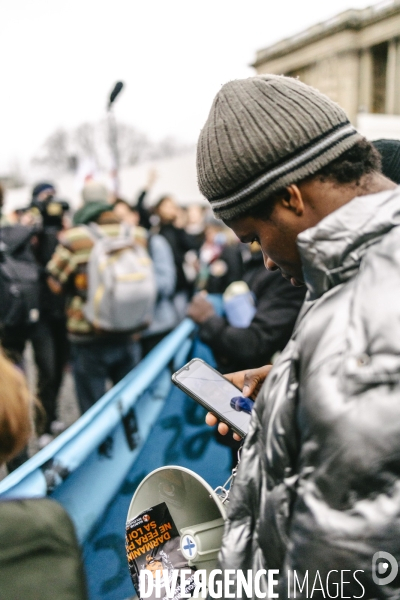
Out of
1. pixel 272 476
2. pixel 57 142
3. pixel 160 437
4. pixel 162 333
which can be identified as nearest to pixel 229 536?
pixel 272 476

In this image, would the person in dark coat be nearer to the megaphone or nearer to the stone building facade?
the megaphone

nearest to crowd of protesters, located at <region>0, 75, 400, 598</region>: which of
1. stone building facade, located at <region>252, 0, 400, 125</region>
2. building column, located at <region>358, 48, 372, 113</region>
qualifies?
stone building facade, located at <region>252, 0, 400, 125</region>

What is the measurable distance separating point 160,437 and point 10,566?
2569mm

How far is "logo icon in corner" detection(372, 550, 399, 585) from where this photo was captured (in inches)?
27.5

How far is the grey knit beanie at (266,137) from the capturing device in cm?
100

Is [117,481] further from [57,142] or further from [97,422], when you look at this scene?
[57,142]

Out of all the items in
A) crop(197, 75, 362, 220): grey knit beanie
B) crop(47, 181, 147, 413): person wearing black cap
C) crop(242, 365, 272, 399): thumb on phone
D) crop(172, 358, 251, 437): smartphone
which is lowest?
crop(47, 181, 147, 413): person wearing black cap

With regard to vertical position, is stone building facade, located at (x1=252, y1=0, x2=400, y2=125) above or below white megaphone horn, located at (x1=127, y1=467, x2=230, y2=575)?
above

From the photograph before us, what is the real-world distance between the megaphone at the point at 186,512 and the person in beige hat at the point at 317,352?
268 millimetres

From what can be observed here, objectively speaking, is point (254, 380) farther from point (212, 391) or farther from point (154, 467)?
point (154, 467)

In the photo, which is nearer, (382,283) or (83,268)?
(382,283)

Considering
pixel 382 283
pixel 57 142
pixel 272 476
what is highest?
pixel 382 283

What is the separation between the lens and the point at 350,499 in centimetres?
71

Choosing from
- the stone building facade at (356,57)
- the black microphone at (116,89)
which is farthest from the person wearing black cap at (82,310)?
the stone building facade at (356,57)
